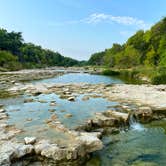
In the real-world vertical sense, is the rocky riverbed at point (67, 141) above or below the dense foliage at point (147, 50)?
below

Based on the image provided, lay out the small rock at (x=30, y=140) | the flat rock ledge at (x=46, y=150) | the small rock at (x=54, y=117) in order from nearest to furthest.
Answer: the flat rock ledge at (x=46, y=150) < the small rock at (x=30, y=140) < the small rock at (x=54, y=117)

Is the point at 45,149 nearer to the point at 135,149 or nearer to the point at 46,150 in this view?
the point at 46,150

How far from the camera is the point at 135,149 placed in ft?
28.7

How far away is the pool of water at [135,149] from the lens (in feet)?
25.2

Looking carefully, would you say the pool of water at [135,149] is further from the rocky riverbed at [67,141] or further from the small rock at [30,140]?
the small rock at [30,140]

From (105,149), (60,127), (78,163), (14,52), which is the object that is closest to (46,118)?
(60,127)

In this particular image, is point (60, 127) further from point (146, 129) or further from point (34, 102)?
point (34, 102)

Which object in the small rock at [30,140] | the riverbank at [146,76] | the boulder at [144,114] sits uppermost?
the riverbank at [146,76]

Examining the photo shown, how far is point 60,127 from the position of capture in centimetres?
1002

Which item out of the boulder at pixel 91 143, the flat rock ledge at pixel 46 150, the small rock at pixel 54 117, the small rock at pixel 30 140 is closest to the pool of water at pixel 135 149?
the boulder at pixel 91 143

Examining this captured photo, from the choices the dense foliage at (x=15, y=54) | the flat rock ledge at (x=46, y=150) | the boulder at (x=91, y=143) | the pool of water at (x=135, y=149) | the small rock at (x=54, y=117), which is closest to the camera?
the flat rock ledge at (x=46, y=150)

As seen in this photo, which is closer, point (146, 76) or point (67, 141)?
point (67, 141)

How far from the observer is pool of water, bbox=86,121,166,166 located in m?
7.69

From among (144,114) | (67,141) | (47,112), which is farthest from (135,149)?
(47,112)
